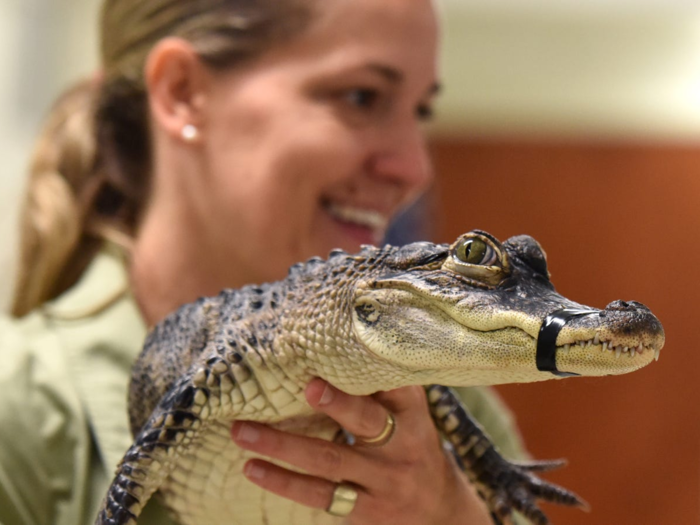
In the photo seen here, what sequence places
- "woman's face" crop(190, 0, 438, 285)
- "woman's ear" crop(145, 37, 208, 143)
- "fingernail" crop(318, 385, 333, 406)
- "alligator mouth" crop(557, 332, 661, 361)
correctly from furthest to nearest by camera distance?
"woman's ear" crop(145, 37, 208, 143), "woman's face" crop(190, 0, 438, 285), "fingernail" crop(318, 385, 333, 406), "alligator mouth" crop(557, 332, 661, 361)

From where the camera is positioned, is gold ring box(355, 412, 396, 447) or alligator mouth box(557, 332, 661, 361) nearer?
alligator mouth box(557, 332, 661, 361)

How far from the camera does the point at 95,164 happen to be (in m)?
1.20

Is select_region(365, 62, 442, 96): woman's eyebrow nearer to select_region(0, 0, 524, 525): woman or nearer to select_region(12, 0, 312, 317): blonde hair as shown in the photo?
select_region(0, 0, 524, 525): woman

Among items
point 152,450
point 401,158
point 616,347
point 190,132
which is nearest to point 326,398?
point 152,450

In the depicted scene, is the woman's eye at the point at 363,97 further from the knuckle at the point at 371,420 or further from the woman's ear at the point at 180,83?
the knuckle at the point at 371,420

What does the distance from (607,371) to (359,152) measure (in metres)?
0.46

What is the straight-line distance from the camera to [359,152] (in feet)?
2.75

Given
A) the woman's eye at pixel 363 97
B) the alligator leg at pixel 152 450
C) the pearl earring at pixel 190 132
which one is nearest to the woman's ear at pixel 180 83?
the pearl earring at pixel 190 132

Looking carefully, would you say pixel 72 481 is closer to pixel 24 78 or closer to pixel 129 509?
pixel 129 509

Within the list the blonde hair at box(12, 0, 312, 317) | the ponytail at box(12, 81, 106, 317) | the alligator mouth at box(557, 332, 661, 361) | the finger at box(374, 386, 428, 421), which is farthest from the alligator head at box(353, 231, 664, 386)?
the ponytail at box(12, 81, 106, 317)

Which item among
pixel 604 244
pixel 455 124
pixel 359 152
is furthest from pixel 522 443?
pixel 455 124

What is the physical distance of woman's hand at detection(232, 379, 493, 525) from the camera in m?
0.63

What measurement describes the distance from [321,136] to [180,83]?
0.23 meters

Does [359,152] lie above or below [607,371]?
above
